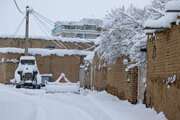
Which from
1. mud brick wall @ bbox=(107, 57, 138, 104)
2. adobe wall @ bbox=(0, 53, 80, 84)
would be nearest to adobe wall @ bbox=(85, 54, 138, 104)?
mud brick wall @ bbox=(107, 57, 138, 104)

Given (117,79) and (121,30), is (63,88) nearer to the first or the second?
(117,79)

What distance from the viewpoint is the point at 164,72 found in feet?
37.3

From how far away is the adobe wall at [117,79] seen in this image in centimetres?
1606

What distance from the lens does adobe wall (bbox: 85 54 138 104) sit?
16062mm

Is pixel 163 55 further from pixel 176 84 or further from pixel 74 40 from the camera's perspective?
pixel 74 40

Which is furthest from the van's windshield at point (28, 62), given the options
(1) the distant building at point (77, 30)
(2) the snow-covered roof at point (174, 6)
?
(1) the distant building at point (77, 30)

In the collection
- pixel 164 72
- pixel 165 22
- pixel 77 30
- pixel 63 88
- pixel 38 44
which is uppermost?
pixel 77 30

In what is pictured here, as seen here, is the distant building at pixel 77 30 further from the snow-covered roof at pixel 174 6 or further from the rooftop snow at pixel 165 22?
the snow-covered roof at pixel 174 6

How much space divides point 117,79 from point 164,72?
27.4 feet

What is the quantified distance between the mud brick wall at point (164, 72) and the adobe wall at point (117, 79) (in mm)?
2122

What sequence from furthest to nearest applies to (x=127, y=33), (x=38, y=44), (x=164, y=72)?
(x=38, y=44)
(x=127, y=33)
(x=164, y=72)

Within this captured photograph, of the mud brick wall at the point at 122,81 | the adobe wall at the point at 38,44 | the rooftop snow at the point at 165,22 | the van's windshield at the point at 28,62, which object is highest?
the adobe wall at the point at 38,44

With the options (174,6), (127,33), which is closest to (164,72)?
(174,6)

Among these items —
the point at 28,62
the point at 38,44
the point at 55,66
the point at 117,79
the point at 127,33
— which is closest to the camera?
the point at 127,33
